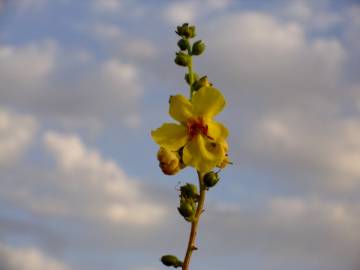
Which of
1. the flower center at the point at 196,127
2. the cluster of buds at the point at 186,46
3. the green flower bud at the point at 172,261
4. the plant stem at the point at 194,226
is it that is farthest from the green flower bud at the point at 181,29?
the green flower bud at the point at 172,261

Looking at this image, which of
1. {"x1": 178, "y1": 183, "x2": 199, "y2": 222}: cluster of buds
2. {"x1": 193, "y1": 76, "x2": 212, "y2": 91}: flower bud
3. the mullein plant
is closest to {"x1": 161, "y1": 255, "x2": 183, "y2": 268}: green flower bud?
the mullein plant

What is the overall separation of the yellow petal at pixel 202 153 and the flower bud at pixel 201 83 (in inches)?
16.0

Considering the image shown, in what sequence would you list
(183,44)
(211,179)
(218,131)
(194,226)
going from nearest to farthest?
(194,226) < (211,179) < (218,131) < (183,44)

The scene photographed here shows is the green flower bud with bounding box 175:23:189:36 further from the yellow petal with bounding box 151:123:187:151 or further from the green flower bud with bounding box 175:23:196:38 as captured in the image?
the yellow petal with bounding box 151:123:187:151

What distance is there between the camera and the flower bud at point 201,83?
4.30m

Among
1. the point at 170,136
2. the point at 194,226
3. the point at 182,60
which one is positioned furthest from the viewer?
the point at 182,60

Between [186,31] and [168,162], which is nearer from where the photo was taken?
[168,162]

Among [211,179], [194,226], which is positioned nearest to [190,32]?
[211,179]

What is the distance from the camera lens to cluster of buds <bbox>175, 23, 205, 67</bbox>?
4.57 metres

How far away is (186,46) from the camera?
4.74m

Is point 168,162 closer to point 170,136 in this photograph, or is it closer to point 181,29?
point 170,136

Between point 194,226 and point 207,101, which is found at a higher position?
point 207,101

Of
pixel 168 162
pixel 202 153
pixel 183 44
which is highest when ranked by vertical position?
pixel 183 44

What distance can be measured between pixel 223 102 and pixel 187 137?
41 centimetres
